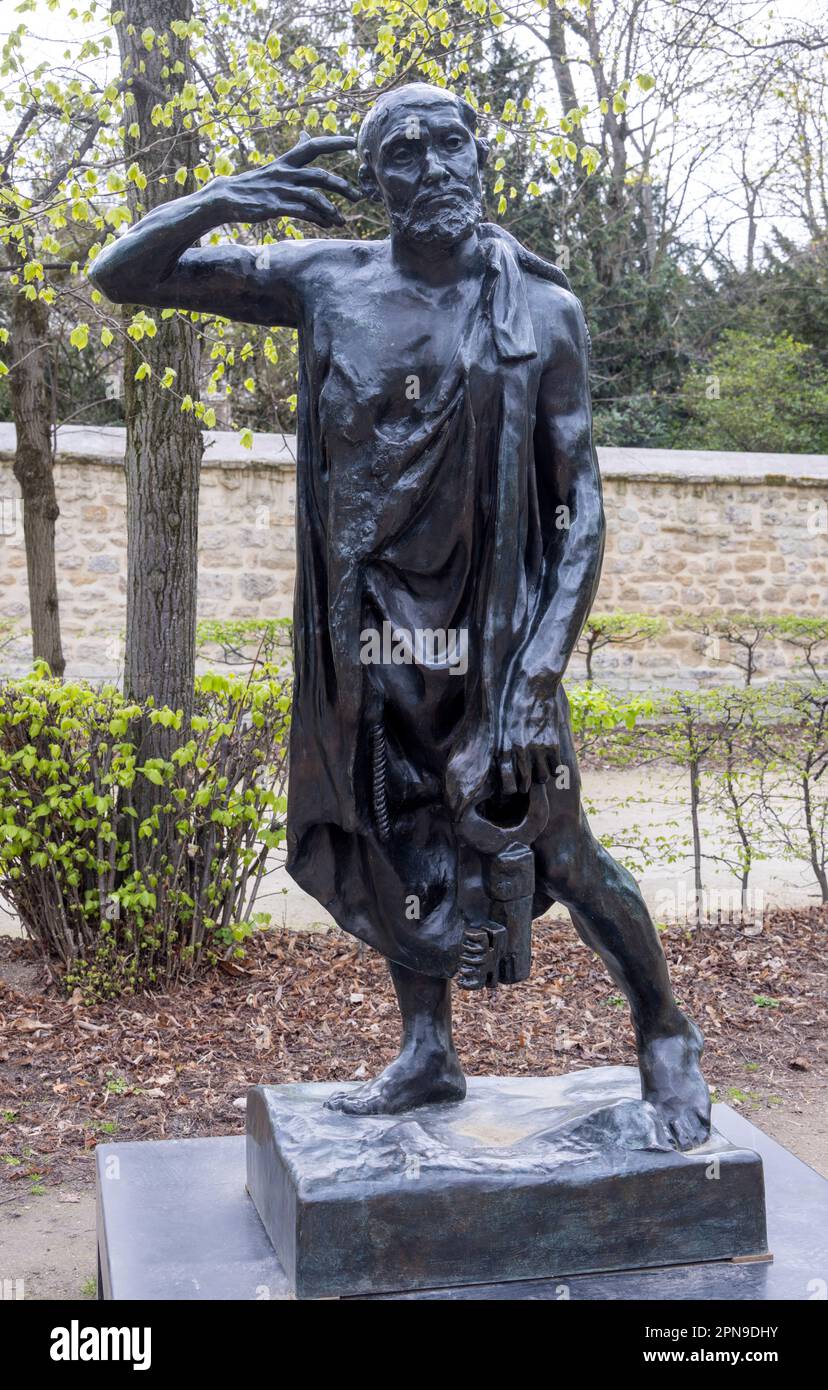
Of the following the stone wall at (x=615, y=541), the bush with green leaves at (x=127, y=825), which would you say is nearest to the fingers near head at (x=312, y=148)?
the bush with green leaves at (x=127, y=825)

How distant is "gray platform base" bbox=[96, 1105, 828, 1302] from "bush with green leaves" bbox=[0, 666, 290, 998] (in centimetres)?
242

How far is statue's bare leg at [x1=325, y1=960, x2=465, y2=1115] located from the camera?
3199mm

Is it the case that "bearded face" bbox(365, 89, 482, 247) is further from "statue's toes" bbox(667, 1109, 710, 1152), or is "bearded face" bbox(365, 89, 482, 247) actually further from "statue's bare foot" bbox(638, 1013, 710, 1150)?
"statue's toes" bbox(667, 1109, 710, 1152)

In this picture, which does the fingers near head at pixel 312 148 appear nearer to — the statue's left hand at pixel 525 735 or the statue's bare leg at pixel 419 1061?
the statue's left hand at pixel 525 735

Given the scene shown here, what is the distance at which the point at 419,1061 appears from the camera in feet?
10.6

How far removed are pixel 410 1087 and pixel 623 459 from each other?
11.3m

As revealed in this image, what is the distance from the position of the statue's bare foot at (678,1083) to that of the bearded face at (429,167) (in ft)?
5.83

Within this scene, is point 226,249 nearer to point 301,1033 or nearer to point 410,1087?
point 410,1087

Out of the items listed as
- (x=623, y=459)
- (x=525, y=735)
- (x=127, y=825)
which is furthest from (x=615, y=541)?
(x=525, y=735)

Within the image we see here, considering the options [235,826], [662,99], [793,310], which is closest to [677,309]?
[793,310]

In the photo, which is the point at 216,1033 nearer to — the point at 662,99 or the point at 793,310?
the point at 662,99

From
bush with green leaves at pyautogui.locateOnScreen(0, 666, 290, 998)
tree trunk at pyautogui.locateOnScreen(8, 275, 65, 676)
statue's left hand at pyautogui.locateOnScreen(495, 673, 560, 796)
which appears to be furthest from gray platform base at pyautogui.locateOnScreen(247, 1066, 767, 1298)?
tree trunk at pyautogui.locateOnScreen(8, 275, 65, 676)

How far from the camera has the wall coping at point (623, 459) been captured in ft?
40.0

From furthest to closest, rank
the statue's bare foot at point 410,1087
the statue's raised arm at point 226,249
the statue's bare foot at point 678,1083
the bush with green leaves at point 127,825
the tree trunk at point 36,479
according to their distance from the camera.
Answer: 1. the tree trunk at point 36,479
2. the bush with green leaves at point 127,825
3. the statue's bare foot at point 410,1087
4. the statue's bare foot at point 678,1083
5. the statue's raised arm at point 226,249
